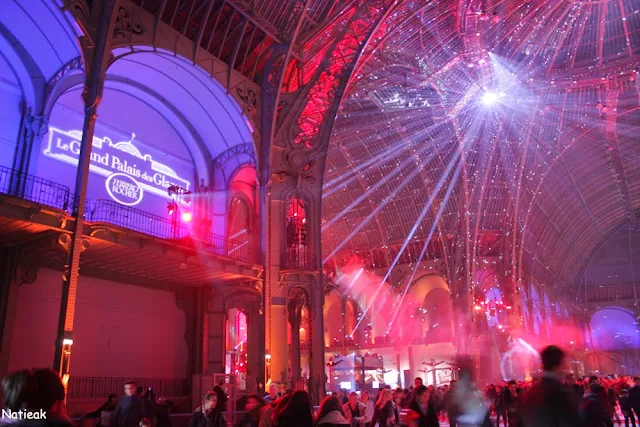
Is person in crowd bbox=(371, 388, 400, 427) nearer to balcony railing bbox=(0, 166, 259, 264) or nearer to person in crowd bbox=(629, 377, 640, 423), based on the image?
person in crowd bbox=(629, 377, 640, 423)

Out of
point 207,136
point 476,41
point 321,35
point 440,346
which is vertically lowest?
point 440,346

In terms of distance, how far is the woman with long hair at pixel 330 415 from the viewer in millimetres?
5414

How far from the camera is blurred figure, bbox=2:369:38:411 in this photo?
2.92 meters

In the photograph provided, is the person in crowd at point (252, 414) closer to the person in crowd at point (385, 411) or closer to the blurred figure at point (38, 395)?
the person in crowd at point (385, 411)

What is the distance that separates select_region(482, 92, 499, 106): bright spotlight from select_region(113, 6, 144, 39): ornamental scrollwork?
2540 centimetres

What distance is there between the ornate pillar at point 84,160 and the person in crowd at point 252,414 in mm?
8700

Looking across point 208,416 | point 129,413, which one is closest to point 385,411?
point 208,416

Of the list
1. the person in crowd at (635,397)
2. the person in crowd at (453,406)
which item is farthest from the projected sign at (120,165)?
the person in crowd at (635,397)

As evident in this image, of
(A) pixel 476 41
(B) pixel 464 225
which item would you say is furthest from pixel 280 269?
(B) pixel 464 225

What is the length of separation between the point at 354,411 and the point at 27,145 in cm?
1312

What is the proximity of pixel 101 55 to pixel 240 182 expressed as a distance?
9.25 metres

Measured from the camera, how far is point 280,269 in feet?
68.1

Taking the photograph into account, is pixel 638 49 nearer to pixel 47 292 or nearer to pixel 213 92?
pixel 213 92

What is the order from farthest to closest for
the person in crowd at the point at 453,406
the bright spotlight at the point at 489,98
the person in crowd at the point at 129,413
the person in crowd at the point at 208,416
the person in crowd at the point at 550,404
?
the bright spotlight at the point at 489,98 → the person in crowd at the point at 129,413 → the person in crowd at the point at 208,416 → the person in crowd at the point at 453,406 → the person in crowd at the point at 550,404
